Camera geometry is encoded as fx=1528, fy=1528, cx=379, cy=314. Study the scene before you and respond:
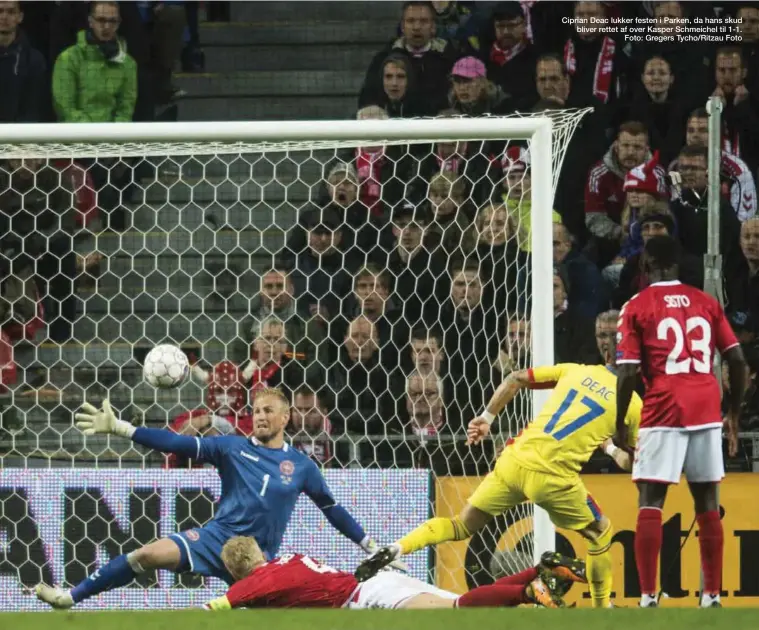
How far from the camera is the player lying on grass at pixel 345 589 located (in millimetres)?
5785

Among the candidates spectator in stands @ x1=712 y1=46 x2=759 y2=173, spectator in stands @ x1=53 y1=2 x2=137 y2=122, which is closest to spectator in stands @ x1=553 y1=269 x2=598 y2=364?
spectator in stands @ x1=712 y1=46 x2=759 y2=173

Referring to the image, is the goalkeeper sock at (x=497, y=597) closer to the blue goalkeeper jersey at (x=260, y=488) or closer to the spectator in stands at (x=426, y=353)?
the blue goalkeeper jersey at (x=260, y=488)

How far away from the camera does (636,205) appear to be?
827cm

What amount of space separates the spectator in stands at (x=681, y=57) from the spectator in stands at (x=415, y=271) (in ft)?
7.39

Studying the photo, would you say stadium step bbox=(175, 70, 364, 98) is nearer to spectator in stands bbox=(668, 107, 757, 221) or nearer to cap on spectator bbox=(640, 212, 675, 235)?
spectator in stands bbox=(668, 107, 757, 221)

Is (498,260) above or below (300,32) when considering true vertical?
below

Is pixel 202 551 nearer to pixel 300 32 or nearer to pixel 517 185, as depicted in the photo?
pixel 517 185

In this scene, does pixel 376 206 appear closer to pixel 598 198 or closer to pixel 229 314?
pixel 229 314

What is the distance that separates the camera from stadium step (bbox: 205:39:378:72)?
9.98 metres

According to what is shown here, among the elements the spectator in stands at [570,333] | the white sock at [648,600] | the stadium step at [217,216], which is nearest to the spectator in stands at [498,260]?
the spectator in stands at [570,333]

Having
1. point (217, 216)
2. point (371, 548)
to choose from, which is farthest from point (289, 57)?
point (371, 548)

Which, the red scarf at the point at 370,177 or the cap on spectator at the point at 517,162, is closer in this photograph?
the cap on spectator at the point at 517,162

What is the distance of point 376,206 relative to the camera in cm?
759

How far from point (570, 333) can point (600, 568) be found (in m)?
1.49
